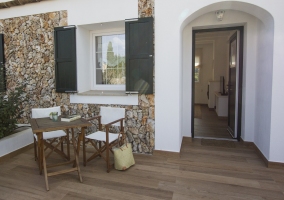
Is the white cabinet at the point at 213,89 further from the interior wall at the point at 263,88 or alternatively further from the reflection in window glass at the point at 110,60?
the reflection in window glass at the point at 110,60

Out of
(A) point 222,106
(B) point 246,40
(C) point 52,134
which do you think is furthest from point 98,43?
(A) point 222,106

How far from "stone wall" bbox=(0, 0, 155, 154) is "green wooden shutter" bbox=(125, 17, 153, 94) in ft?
0.82

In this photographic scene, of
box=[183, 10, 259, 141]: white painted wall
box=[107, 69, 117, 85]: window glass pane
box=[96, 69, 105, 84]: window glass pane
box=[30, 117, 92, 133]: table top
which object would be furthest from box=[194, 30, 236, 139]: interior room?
A: box=[30, 117, 92, 133]: table top

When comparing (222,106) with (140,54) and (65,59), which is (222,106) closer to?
(140,54)

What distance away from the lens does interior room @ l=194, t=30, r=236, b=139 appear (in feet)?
16.7

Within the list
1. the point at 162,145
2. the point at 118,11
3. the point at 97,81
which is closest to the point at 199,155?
the point at 162,145

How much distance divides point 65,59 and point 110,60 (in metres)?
0.84

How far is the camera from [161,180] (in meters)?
2.55

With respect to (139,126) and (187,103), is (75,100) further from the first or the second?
(187,103)

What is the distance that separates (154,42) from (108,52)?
114cm

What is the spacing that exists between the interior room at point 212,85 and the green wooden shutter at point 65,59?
292 cm

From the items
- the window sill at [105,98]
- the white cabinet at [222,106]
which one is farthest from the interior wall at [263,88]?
the white cabinet at [222,106]

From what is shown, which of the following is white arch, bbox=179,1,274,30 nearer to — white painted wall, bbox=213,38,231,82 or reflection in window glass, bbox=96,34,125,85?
reflection in window glass, bbox=96,34,125,85

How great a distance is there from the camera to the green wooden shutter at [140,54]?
3162 mm
